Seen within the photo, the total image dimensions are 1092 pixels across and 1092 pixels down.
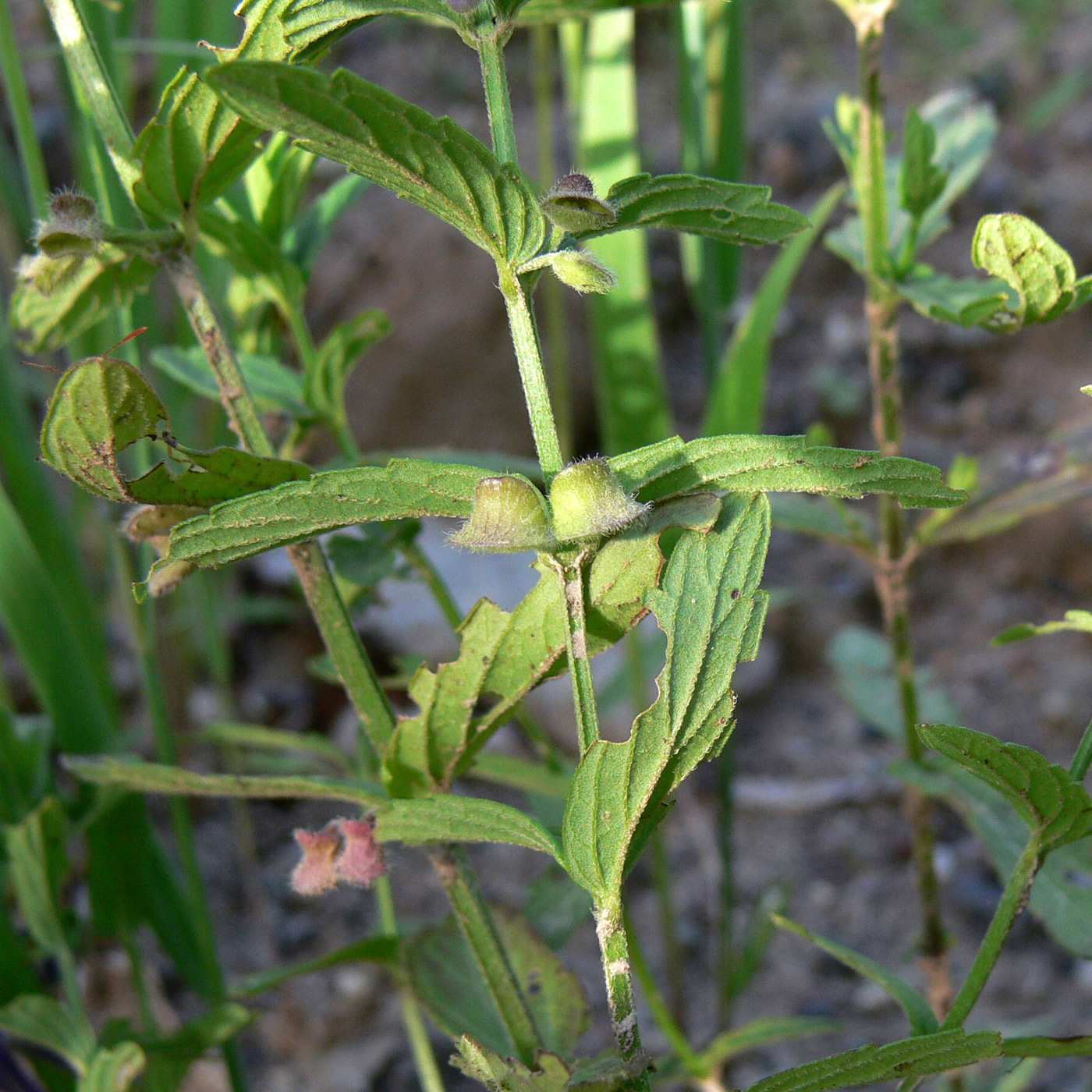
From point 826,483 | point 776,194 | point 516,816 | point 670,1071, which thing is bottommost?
point 670,1071

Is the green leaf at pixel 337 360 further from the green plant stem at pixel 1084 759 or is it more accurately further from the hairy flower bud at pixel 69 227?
the green plant stem at pixel 1084 759

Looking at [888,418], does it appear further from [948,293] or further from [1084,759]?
[1084,759]

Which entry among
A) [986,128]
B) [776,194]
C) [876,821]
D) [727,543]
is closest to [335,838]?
[727,543]

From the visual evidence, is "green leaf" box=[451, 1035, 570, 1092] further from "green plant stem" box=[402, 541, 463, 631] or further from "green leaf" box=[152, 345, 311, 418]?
"green leaf" box=[152, 345, 311, 418]

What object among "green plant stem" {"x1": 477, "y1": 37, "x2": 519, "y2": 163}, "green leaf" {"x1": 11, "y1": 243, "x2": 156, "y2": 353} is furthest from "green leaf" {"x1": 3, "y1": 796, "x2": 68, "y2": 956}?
"green plant stem" {"x1": 477, "y1": 37, "x2": 519, "y2": 163}

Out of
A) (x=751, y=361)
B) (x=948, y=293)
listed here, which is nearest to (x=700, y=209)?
(x=948, y=293)

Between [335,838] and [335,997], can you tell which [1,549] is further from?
[335,997]
